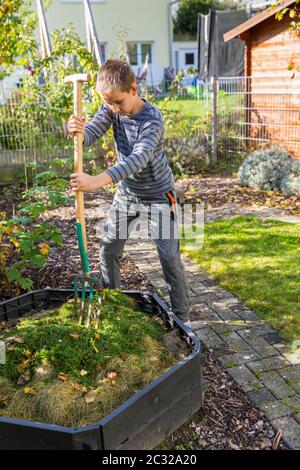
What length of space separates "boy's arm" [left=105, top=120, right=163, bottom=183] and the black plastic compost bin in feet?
3.18

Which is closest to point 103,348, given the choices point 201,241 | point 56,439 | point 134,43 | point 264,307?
point 56,439

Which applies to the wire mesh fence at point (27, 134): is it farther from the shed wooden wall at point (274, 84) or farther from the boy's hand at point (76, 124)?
the boy's hand at point (76, 124)

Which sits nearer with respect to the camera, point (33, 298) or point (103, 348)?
point (103, 348)

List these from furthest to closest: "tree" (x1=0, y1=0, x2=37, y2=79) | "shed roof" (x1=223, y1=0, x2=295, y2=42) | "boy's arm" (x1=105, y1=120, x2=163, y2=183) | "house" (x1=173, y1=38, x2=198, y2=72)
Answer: "house" (x1=173, y1=38, x2=198, y2=72) < "shed roof" (x1=223, y1=0, x2=295, y2=42) < "tree" (x1=0, y1=0, x2=37, y2=79) < "boy's arm" (x1=105, y1=120, x2=163, y2=183)

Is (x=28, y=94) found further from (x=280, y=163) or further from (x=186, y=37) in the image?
(x=186, y=37)

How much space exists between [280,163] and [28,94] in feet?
15.6

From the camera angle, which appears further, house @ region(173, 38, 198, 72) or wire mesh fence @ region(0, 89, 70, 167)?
house @ region(173, 38, 198, 72)

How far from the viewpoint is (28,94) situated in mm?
9367

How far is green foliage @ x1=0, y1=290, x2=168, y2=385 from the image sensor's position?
2.58 meters

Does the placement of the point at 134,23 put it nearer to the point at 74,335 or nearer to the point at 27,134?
the point at 27,134

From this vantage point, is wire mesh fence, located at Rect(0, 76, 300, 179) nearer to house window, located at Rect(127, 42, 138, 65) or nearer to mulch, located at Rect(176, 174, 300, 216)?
mulch, located at Rect(176, 174, 300, 216)

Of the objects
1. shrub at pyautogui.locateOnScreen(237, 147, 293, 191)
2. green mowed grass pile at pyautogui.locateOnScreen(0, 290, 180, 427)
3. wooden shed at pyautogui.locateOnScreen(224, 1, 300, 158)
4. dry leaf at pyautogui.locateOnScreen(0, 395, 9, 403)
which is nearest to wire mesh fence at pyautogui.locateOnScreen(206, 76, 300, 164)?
wooden shed at pyautogui.locateOnScreen(224, 1, 300, 158)

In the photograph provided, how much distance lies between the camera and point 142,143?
2.91 metres
